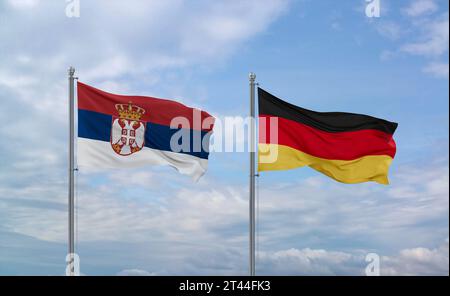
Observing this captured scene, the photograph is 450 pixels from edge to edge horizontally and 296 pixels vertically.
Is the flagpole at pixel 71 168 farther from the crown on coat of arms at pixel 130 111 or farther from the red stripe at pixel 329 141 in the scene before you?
the red stripe at pixel 329 141

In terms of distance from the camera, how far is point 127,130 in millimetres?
21109

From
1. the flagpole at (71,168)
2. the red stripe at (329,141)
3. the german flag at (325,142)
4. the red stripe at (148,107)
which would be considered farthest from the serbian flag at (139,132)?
the red stripe at (329,141)

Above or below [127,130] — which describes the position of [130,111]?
above

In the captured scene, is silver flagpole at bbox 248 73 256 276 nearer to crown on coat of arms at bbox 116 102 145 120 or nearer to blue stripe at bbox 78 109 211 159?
blue stripe at bbox 78 109 211 159

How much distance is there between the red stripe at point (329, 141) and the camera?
21.8 metres

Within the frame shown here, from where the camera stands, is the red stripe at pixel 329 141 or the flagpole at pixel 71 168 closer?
the flagpole at pixel 71 168

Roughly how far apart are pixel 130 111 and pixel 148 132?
0.89m

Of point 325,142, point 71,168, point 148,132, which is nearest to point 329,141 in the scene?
point 325,142

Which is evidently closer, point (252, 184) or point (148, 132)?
point (252, 184)

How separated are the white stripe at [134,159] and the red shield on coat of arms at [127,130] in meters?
0.19
